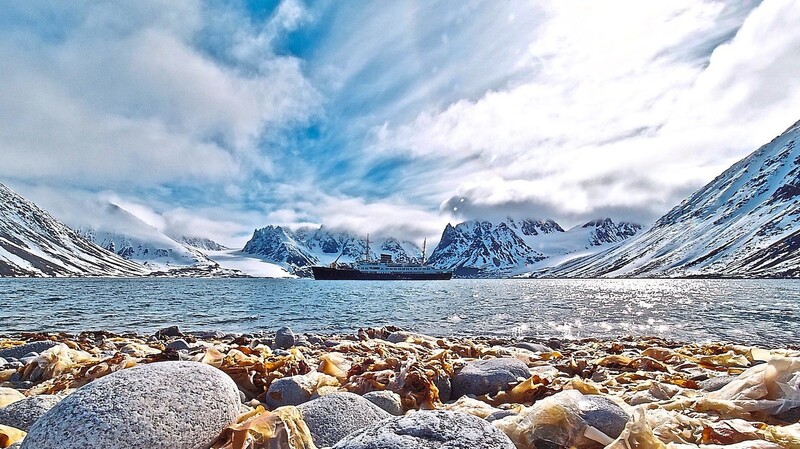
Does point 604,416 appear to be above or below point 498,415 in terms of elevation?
above

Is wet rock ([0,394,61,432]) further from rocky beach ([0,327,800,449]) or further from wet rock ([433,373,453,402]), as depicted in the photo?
wet rock ([433,373,453,402])

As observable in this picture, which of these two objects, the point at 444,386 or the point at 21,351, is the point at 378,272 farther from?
the point at 444,386

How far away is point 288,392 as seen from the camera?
646cm

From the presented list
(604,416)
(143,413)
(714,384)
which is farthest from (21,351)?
(714,384)

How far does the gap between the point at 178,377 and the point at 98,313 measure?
123ft

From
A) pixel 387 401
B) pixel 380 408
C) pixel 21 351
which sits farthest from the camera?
pixel 21 351

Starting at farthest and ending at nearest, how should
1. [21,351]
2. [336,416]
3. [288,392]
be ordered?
1. [21,351]
2. [288,392]
3. [336,416]

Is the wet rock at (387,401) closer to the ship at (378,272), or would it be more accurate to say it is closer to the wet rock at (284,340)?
the wet rock at (284,340)

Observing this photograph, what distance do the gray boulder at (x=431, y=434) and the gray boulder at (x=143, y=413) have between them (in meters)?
1.60

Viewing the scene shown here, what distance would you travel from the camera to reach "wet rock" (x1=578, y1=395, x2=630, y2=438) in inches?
166

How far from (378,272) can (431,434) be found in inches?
6129

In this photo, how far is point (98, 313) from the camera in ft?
111

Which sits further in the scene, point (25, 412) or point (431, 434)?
point (25, 412)

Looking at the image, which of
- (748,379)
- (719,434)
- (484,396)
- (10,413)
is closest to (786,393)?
(748,379)
